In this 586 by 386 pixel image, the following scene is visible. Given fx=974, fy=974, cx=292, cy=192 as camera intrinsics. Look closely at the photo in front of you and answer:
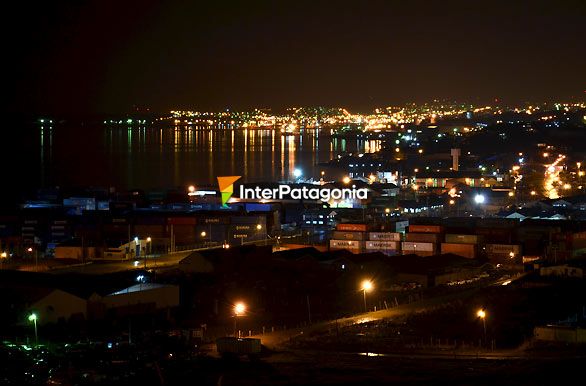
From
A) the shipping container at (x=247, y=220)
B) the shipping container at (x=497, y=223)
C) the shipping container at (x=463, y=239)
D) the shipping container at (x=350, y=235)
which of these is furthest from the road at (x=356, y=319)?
the shipping container at (x=247, y=220)

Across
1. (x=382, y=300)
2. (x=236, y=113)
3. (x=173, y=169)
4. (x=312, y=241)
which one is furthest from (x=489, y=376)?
(x=236, y=113)

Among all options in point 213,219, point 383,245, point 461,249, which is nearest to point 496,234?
point 461,249

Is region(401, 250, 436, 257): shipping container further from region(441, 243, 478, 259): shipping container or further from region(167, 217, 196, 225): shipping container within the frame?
region(167, 217, 196, 225): shipping container

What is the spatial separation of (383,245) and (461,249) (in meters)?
0.72

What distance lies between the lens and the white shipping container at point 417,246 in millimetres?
8547

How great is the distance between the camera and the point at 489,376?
4363 millimetres

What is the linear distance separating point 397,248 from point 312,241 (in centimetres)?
106

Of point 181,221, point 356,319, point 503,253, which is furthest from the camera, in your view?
point 181,221

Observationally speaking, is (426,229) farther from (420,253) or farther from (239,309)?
(239,309)

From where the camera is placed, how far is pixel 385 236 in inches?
346

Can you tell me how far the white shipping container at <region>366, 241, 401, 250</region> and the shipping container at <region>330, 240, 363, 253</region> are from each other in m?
0.09

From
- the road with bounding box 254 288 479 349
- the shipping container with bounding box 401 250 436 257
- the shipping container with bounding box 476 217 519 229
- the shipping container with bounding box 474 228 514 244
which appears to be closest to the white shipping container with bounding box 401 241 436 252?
the shipping container with bounding box 401 250 436 257

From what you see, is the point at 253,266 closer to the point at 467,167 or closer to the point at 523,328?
the point at 523,328

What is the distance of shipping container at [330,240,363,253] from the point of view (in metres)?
8.74
